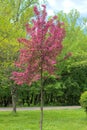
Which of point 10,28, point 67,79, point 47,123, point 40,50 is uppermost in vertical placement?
point 10,28

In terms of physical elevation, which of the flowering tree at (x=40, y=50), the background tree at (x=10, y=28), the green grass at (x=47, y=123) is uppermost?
the background tree at (x=10, y=28)

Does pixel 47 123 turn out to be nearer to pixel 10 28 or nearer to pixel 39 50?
pixel 10 28

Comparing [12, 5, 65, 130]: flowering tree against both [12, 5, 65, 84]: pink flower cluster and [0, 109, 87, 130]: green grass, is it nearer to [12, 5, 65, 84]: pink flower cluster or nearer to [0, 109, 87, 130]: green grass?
[12, 5, 65, 84]: pink flower cluster

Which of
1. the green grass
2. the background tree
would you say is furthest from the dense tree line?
the green grass

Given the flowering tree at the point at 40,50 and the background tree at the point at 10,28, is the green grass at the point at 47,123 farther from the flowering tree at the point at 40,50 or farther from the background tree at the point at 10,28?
the flowering tree at the point at 40,50

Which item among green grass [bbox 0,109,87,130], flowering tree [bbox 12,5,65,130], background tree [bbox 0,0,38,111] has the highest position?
background tree [bbox 0,0,38,111]

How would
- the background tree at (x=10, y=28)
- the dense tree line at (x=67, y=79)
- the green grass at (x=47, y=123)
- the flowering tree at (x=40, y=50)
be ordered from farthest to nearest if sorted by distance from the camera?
the dense tree line at (x=67, y=79), the background tree at (x=10, y=28), the green grass at (x=47, y=123), the flowering tree at (x=40, y=50)

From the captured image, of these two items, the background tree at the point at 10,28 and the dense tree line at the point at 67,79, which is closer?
the background tree at the point at 10,28

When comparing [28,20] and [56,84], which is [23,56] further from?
[56,84]

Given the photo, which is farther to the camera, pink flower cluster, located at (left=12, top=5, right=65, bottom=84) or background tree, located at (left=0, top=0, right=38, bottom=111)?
background tree, located at (left=0, top=0, right=38, bottom=111)

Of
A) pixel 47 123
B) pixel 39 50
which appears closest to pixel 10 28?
pixel 47 123

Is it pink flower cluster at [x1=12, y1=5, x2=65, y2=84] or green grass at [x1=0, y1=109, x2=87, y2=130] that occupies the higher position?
pink flower cluster at [x1=12, y1=5, x2=65, y2=84]

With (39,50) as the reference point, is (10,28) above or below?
above

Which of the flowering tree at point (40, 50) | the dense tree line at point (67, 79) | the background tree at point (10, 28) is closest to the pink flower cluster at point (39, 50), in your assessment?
the flowering tree at point (40, 50)
